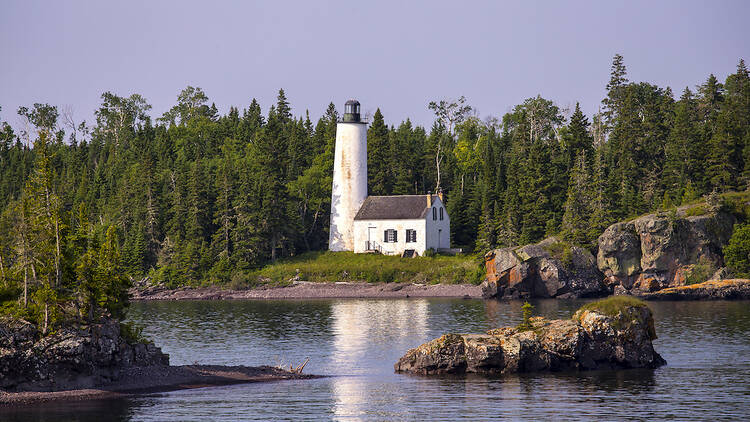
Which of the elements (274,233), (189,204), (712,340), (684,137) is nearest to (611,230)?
(684,137)

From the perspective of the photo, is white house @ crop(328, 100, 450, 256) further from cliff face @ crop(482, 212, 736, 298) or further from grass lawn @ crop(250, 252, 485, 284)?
cliff face @ crop(482, 212, 736, 298)

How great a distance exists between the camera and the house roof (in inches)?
3388

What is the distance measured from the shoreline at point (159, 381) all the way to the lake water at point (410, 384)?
0.91 metres

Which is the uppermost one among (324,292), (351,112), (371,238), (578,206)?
(351,112)

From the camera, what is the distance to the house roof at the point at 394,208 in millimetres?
86062

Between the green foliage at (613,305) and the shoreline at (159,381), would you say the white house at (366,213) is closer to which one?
the green foliage at (613,305)

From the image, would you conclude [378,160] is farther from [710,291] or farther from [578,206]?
[710,291]

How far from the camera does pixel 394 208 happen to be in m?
87.2

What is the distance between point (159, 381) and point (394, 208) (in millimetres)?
54275

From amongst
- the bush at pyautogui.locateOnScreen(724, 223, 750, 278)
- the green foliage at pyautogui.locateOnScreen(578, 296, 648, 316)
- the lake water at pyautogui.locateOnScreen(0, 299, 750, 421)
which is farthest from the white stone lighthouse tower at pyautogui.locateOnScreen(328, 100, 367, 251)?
the green foliage at pyautogui.locateOnScreen(578, 296, 648, 316)

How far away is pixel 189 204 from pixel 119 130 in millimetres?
60415

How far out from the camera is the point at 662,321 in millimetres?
53000

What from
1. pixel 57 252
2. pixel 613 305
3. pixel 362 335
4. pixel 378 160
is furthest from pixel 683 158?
pixel 57 252

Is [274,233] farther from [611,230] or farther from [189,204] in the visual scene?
[611,230]
